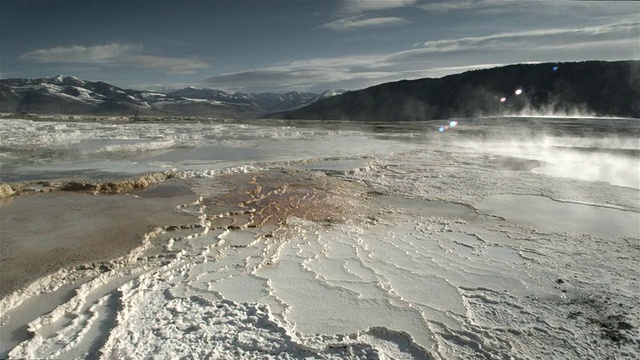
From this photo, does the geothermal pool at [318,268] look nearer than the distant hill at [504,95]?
Yes

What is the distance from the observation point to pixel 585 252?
15.7 ft

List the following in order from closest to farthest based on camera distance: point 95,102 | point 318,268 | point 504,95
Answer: point 318,268 < point 504,95 < point 95,102

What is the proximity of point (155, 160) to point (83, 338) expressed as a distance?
915 centimetres

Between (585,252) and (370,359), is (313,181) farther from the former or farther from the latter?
(370,359)

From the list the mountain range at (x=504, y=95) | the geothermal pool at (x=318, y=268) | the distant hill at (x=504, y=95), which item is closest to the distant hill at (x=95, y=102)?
the mountain range at (x=504, y=95)

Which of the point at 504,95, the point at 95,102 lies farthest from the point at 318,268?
the point at 95,102

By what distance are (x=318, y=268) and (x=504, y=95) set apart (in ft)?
200

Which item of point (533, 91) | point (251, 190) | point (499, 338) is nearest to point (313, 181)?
point (251, 190)

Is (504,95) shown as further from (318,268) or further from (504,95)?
(318,268)

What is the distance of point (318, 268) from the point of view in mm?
4238

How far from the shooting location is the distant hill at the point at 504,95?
48.6 meters

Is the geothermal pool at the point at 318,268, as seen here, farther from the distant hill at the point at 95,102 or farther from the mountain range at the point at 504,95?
the distant hill at the point at 95,102

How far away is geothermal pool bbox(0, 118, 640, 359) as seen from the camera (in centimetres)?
298

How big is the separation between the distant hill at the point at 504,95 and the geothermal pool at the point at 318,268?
161 feet
